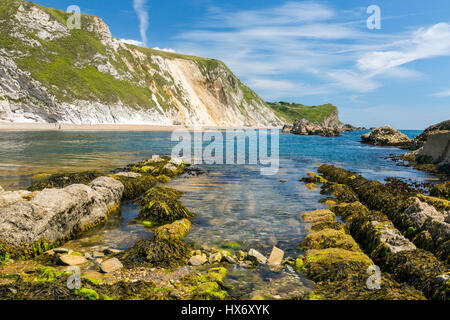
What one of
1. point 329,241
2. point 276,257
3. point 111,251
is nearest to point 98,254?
point 111,251

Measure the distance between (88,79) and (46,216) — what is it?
99.5 m

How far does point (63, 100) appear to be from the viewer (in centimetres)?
7812

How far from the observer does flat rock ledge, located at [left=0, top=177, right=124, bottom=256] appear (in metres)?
6.79

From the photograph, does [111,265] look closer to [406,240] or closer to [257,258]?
[257,258]

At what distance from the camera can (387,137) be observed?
63.6 m

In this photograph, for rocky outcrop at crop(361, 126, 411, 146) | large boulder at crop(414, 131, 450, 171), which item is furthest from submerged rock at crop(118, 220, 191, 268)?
rocky outcrop at crop(361, 126, 411, 146)

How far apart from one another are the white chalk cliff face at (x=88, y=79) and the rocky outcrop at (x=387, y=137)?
244 feet

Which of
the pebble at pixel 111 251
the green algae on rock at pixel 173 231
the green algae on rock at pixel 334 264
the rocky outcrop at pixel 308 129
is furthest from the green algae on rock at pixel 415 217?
the rocky outcrop at pixel 308 129

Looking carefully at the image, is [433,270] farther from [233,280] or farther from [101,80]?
[101,80]

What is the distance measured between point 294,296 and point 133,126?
92.9 meters

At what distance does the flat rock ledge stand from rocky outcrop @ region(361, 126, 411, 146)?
65738 mm

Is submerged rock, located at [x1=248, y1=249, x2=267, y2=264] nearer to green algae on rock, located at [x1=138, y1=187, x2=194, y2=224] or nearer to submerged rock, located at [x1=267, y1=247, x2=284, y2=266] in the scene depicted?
submerged rock, located at [x1=267, y1=247, x2=284, y2=266]

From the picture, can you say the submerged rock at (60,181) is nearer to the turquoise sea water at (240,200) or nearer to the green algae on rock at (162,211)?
the turquoise sea water at (240,200)
